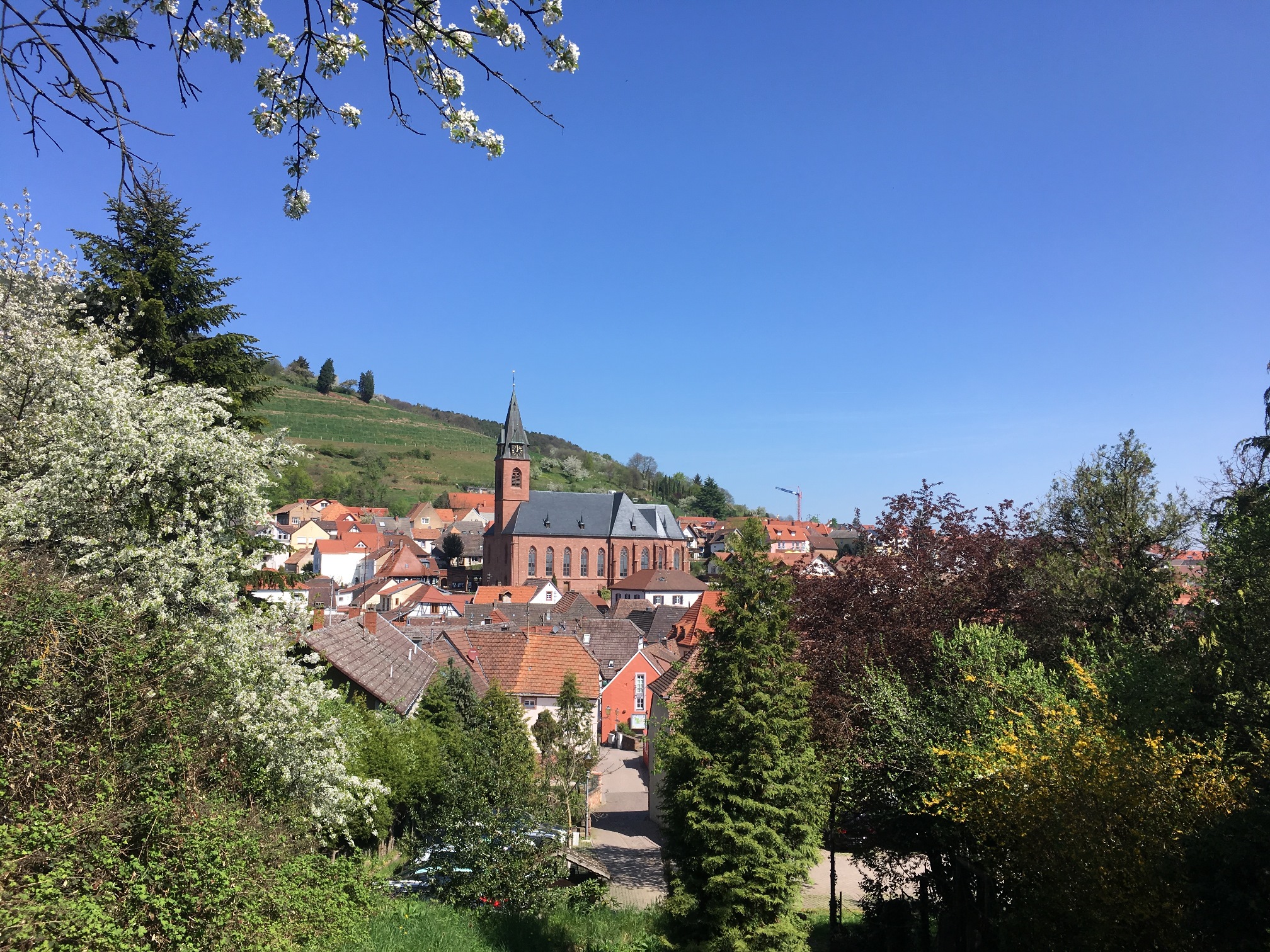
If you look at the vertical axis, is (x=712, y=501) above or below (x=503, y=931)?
above

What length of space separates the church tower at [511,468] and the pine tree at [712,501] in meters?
76.2

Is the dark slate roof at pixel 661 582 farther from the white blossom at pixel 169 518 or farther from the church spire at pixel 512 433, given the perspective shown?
the white blossom at pixel 169 518

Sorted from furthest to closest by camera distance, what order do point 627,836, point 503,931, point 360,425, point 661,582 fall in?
1. point 360,425
2. point 661,582
3. point 627,836
4. point 503,931

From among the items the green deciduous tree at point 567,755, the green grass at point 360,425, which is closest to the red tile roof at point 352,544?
the green grass at point 360,425

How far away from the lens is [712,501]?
499ft

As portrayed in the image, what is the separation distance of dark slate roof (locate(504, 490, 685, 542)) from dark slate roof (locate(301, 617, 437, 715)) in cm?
4873

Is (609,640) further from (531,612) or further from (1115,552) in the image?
(1115,552)

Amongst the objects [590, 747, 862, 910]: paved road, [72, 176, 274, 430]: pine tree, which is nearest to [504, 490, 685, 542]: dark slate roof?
[590, 747, 862, 910]: paved road

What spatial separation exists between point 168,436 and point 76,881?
228 inches

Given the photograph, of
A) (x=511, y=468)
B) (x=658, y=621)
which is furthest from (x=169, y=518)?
(x=511, y=468)

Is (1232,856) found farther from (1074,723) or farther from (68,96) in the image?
(68,96)

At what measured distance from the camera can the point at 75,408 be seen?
36.3 feet

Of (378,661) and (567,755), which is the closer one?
(567,755)

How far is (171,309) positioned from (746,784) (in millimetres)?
14389
